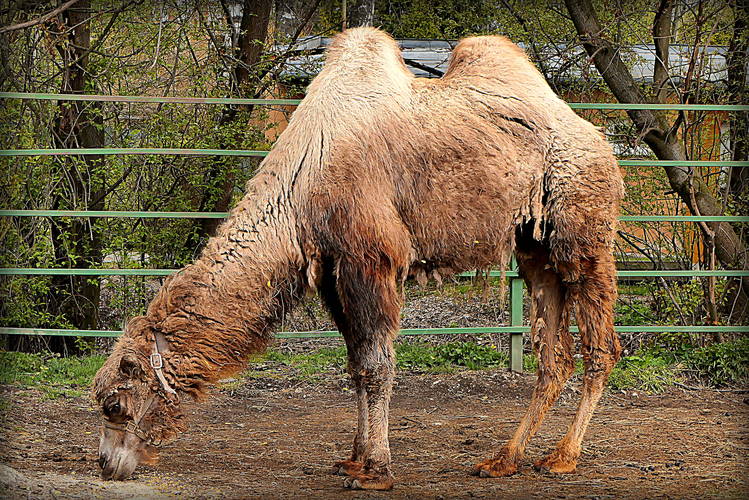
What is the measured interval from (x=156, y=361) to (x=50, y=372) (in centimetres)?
337

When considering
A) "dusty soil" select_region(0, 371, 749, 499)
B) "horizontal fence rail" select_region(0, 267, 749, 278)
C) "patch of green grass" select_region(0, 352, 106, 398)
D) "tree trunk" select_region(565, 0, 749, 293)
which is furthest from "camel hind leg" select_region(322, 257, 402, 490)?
"tree trunk" select_region(565, 0, 749, 293)

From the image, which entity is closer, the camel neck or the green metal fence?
the camel neck

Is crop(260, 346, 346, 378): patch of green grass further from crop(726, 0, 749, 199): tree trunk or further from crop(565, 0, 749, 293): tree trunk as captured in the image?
crop(726, 0, 749, 199): tree trunk

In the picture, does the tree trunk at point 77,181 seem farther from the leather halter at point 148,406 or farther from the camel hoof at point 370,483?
the camel hoof at point 370,483

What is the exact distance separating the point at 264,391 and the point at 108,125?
2.96m

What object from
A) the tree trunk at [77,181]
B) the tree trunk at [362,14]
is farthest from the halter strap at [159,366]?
the tree trunk at [362,14]

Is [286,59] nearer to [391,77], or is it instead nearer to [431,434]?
[391,77]

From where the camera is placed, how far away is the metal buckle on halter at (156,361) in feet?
13.7

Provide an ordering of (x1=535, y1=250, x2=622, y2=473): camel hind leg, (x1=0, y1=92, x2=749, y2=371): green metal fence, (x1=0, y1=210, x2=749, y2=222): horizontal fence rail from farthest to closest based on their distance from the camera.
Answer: (x1=0, y1=92, x2=749, y2=371): green metal fence, (x1=0, y1=210, x2=749, y2=222): horizontal fence rail, (x1=535, y1=250, x2=622, y2=473): camel hind leg

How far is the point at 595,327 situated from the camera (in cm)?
507

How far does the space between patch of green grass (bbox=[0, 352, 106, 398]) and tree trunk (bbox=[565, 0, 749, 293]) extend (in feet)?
16.4

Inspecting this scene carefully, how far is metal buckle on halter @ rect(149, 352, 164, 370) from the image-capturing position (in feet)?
13.7

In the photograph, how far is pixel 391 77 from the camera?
16.1ft

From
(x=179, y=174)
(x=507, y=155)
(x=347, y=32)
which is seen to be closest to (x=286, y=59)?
(x=179, y=174)
